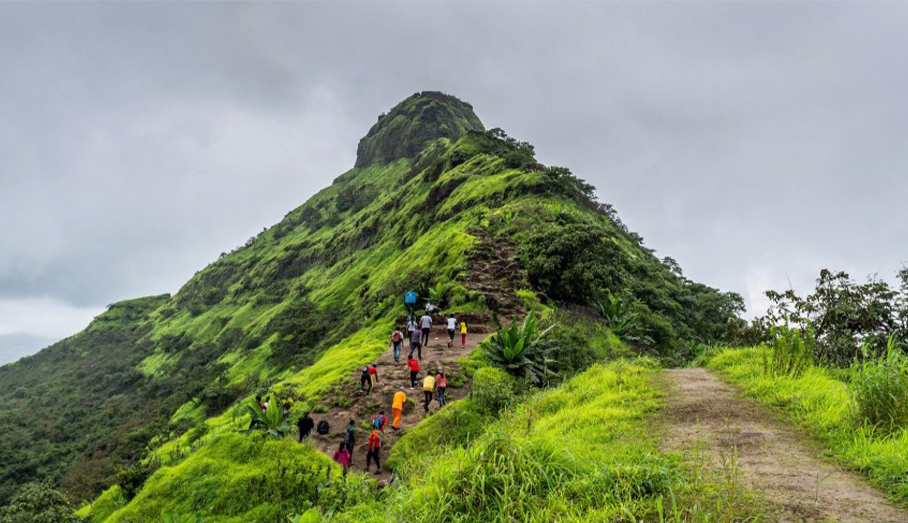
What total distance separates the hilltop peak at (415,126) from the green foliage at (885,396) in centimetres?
10592

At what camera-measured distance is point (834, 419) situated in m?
4.92

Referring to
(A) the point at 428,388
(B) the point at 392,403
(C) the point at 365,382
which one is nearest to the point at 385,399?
(B) the point at 392,403

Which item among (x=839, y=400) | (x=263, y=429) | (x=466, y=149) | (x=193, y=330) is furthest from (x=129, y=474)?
(x=193, y=330)

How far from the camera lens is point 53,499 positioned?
13.8 meters

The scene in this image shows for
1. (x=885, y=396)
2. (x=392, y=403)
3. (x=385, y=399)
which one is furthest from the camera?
(x=385, y=399)

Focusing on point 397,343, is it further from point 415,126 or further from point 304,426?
point 415,126

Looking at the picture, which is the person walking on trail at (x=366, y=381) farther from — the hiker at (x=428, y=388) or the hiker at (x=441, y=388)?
the hiker at (x=441, y=388)

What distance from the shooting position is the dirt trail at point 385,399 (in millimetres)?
10594

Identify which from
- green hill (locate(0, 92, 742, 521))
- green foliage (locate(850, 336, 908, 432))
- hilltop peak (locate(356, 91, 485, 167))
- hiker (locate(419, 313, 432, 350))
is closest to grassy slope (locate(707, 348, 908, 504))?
green foliage (locate(850, 336, 908, 432))

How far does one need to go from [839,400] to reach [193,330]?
88721mm

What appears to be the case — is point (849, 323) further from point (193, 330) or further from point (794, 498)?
point (193, 330)

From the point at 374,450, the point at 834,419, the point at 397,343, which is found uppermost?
the point at 397,343

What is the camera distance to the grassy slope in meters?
3.75

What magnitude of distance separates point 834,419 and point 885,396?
0.57 m
